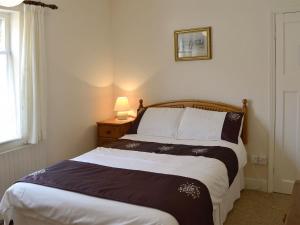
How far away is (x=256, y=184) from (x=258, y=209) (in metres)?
0.53

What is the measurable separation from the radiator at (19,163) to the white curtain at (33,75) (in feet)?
0.42

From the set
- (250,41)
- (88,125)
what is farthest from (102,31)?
(250,41)

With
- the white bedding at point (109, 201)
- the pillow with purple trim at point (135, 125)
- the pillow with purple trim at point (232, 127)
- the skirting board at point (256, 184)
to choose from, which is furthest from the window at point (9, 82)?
the skirting board at point (256, 184)

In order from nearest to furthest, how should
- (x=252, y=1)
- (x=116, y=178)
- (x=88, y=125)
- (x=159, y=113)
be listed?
(x=116, y=178)
(x=252, y=1)
(x=159, y=113)
(x=88, y=125)

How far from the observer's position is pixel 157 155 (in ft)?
9.49

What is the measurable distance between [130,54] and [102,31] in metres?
0.47

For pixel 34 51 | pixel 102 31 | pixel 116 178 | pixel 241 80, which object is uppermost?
pixel 102 31

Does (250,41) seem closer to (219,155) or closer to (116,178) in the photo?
(219,155)

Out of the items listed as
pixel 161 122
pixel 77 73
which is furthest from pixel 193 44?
pixel 77 73

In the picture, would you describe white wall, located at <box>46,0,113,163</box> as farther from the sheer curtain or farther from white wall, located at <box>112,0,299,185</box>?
the sheer curtain

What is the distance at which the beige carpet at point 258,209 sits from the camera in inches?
116

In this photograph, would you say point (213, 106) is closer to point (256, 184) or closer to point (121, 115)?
point (256, 184)

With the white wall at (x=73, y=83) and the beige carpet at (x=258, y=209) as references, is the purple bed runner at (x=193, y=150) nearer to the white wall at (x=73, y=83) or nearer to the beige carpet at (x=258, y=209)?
the beige carpet at (x=258, y=209)

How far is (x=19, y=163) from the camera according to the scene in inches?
122
